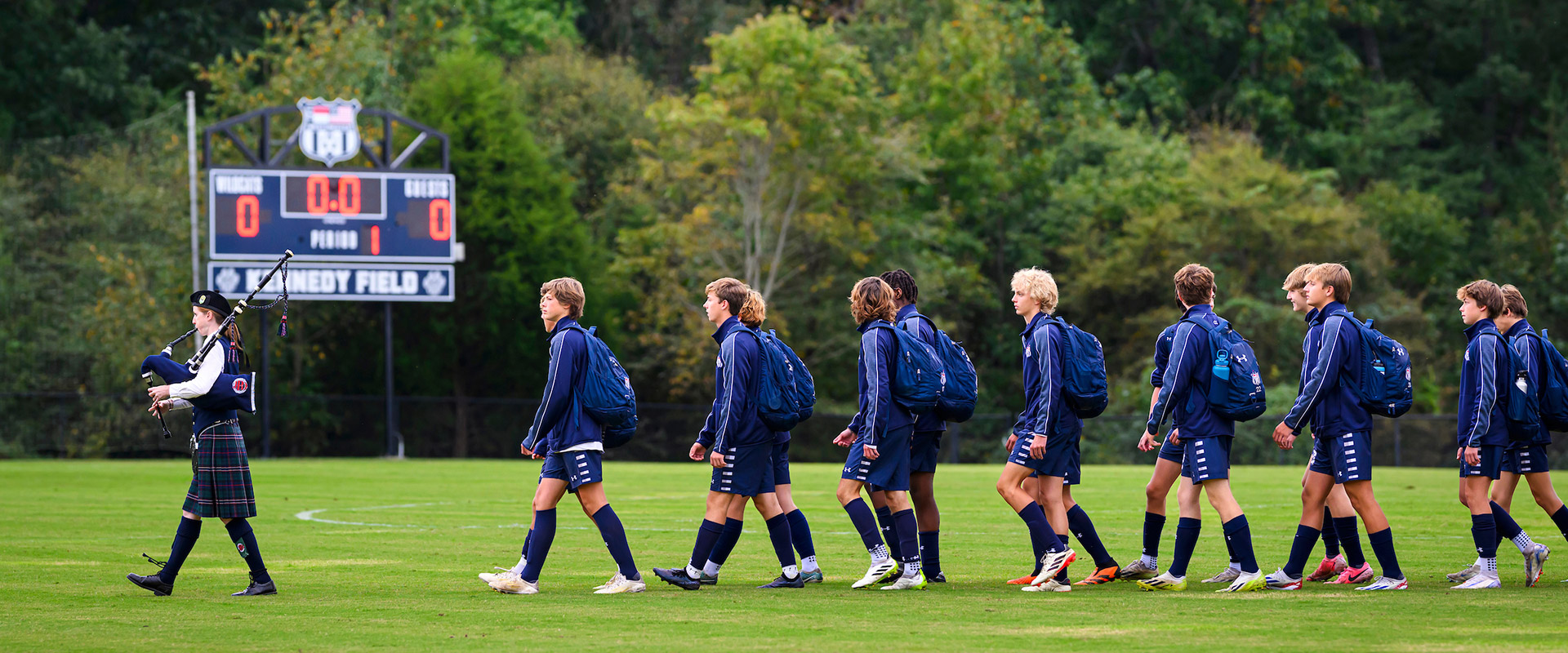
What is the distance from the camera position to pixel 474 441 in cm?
4159

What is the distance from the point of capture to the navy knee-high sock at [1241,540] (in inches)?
388

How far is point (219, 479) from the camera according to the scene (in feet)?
31.7

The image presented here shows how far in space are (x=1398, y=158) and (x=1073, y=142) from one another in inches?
433

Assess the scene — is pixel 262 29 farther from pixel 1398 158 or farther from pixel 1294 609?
pixel 1294 609

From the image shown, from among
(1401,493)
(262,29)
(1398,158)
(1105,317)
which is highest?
(262,29)

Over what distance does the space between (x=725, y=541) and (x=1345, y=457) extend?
12.3 ft

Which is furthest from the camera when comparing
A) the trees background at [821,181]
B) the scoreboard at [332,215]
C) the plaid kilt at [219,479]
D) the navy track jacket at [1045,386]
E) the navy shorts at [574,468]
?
the trees background at [821,181]

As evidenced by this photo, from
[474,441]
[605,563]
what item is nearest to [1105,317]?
[474,441]

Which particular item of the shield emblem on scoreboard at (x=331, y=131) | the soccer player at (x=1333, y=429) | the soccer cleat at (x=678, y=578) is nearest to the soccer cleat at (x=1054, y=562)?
the soccer player at (x=1333, y=429)

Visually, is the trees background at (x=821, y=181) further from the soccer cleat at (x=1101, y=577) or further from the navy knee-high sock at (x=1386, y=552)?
the navy knee-high sock at (x=1386, y=552)

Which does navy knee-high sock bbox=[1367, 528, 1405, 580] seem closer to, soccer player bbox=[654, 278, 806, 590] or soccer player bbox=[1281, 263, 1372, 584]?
soccer player bbox=[1281, 263, 1372, 584]

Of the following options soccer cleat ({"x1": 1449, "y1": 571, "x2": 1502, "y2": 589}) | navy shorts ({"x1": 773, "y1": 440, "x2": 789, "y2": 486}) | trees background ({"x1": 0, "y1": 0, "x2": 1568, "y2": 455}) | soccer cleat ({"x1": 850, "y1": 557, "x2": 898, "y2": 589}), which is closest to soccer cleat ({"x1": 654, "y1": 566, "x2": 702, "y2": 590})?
navy shorts ({"x1": 773, "y1": 440, "x2": 789, "y2": 486})

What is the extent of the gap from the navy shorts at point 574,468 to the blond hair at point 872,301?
5.93 ft

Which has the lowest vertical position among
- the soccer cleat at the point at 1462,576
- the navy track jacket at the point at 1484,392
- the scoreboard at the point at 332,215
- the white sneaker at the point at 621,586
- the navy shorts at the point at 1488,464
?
the soccer cleat at the point at 1462,576
